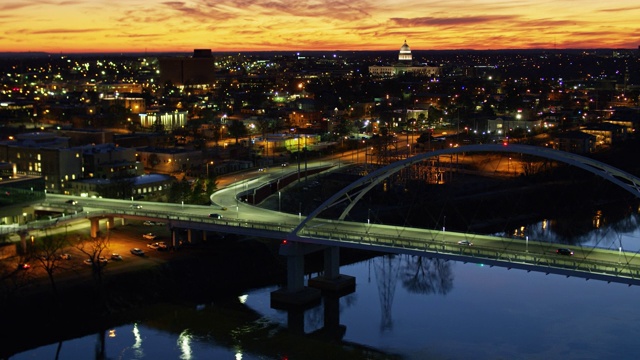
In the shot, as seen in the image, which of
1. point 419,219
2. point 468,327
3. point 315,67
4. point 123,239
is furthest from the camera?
point 315,67

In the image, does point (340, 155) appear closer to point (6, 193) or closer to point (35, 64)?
point (6, 193)

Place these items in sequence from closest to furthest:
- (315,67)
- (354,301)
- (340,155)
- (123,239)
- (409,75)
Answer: (354,301) → (123,239) → (340,155) → (409,75) → (315,67)

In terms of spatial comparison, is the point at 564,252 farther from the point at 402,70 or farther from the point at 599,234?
the point at 402,70

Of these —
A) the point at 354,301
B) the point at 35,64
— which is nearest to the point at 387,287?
the point at 354,301

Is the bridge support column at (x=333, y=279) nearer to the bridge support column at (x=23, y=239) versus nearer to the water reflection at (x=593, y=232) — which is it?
the bridge support column at (x=23, y=239)

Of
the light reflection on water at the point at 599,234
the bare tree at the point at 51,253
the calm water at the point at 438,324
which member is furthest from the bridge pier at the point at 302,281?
the light reflection on water at the point at 599,234
